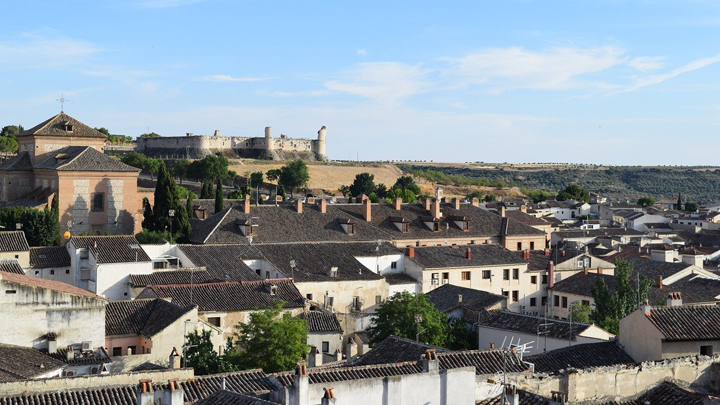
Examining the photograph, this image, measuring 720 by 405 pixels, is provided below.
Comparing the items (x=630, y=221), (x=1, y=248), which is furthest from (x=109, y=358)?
(x=630, y=221)

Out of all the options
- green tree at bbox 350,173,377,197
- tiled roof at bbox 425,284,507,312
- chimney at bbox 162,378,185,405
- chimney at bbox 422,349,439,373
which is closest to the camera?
chimney at bbox 162,378,185,405

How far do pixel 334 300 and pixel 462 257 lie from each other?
1018 cm

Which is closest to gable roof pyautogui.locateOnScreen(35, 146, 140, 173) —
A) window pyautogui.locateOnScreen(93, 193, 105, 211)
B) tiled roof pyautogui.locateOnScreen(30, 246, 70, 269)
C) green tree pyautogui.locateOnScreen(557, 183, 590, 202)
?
window pyautogui.locateOnScreen(93, 193, 105, 211)

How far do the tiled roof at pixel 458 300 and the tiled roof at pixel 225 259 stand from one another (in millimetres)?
8449

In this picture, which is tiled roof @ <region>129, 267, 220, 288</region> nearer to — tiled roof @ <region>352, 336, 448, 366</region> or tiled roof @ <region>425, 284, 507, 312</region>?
tiled roof @ <region>425, 284, 507, 312</region>

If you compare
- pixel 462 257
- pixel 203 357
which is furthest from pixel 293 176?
pixel 203 357

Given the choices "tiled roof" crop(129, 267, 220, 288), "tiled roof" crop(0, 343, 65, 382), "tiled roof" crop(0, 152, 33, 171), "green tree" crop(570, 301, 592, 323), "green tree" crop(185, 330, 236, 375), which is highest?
"tiled roof" crop(0, 152, 33, 171)

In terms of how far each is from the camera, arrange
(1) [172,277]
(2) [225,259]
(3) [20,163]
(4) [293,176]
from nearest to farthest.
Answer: (1) [172,277] → (2) [225,259] → (3) [20,163] → (4) [293,176]

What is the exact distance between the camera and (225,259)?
45938 mm

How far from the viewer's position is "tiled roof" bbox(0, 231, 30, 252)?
43.2 meters

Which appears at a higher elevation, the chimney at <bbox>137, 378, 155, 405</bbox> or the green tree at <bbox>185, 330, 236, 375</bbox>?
the chimney at <bbox>137, 378, 155, 405</bbox>

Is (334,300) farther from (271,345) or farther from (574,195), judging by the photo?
(574,195)

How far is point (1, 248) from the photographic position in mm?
43188

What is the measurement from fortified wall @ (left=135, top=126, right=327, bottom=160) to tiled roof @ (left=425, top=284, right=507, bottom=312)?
82632 millimetres
